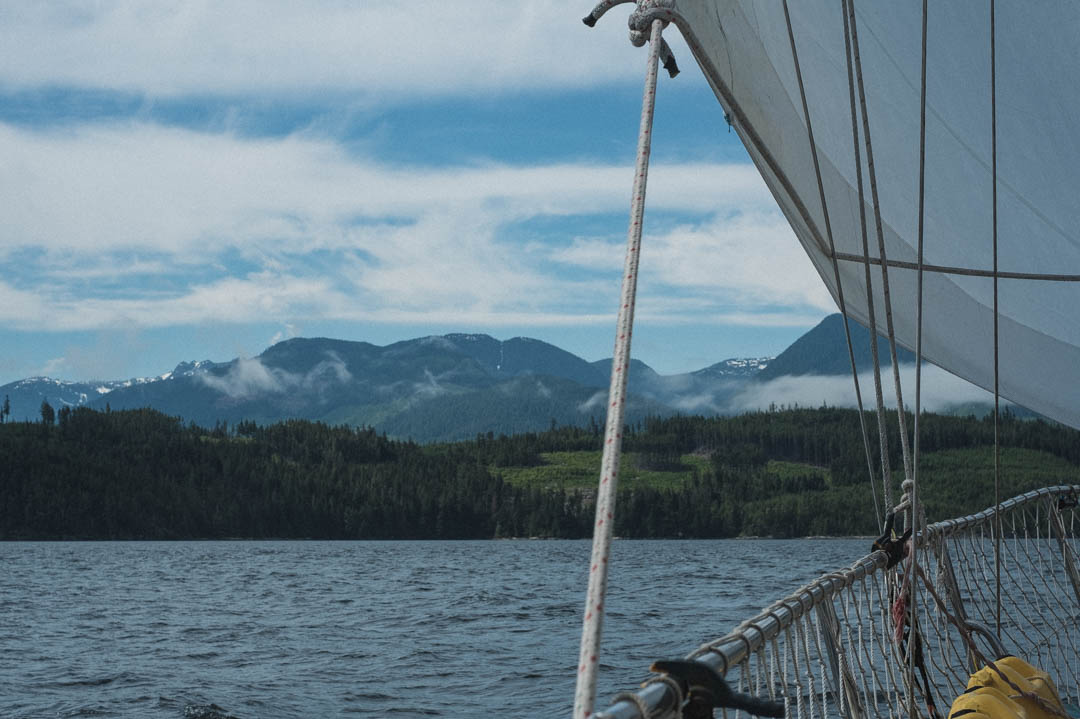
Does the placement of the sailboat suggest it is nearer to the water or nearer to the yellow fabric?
the yellow fabric

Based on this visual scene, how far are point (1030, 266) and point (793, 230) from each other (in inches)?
58.0

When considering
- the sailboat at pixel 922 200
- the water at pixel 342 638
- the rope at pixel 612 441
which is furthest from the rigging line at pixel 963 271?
the water at pixel 342 638

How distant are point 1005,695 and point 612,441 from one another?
2357mm

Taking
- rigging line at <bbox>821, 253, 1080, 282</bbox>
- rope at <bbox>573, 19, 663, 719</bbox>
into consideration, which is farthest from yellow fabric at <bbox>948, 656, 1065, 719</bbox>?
rigging line at <bbox>821, 253, 1080, 282</bbox>

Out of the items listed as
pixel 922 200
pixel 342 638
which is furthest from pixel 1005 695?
pixel 342 638

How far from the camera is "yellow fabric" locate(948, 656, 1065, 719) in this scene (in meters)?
3.64

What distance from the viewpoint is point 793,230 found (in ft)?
18.9

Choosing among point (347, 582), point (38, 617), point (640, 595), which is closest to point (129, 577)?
point (347, 582)

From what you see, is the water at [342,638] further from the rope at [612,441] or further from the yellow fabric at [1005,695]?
the rope at [612,441]

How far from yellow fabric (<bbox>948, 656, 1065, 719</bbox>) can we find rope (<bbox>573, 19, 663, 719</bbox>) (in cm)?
202

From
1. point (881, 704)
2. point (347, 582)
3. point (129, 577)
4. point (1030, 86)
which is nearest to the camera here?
point (1030, 86)

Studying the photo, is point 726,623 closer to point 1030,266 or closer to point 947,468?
point 1030,266

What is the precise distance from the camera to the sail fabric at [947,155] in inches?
207

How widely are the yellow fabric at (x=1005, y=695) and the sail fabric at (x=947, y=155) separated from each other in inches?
81.1
